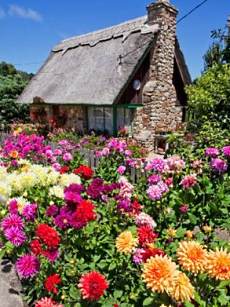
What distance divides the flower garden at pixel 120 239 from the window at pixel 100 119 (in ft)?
36.8

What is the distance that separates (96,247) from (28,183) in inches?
41.6

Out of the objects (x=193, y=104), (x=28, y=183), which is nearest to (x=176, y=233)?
(x=28, y=183)

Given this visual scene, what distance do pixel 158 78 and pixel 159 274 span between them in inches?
571

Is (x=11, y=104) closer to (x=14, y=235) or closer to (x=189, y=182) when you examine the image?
(x=189, y=182)

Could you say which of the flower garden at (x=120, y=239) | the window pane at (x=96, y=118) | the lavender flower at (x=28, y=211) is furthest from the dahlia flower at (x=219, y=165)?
the window pane at (x=96, y=118)

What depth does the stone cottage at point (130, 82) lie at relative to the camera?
572 inches

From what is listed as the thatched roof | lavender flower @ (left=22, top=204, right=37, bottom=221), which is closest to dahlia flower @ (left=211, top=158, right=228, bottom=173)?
lavender flower @ (left=22, top=204, right=37, bottom=221)

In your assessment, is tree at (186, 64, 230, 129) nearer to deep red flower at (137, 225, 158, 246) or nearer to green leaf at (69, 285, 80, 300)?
deep red flower at (137, 225, 158, 246)

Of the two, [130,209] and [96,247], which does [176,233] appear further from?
[96,247]

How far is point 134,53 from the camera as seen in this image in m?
14.6

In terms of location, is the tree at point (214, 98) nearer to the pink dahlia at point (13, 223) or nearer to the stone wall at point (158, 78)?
the stone wall at point (158, 78)

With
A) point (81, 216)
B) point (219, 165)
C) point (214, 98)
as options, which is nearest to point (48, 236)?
point (81, 216)

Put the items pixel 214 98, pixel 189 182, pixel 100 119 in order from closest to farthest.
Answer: pixel 189 182
pixel 214 98
pixel 100 119

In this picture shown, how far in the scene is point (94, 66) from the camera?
53.9 ft
